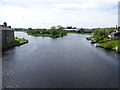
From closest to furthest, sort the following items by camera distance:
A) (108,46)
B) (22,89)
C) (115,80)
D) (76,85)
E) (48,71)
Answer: (22,89), (76,85), (115,80), (48,71), (108,46)

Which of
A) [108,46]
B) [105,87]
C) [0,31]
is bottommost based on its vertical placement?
[105,87]

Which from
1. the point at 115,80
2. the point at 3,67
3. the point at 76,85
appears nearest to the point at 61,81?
the point at 76,85

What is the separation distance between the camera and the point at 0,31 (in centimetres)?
1669

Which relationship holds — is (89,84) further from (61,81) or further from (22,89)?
(22,89)

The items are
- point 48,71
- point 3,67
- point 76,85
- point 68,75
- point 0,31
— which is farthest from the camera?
point 0,31

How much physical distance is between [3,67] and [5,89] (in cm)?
336

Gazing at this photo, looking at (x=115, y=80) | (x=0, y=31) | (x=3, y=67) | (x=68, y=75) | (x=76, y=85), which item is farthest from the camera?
(x=0, y=31)

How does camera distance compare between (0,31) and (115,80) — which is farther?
(0,31)

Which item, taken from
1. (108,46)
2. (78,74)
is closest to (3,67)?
(78,74)

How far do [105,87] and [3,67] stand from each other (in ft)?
24.7

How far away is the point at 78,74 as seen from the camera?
8250mm

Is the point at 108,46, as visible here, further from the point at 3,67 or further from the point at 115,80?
the point at 3,67

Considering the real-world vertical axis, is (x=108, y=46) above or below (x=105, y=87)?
above

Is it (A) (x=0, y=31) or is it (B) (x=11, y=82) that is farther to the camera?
(A) (x=0, y=31)
